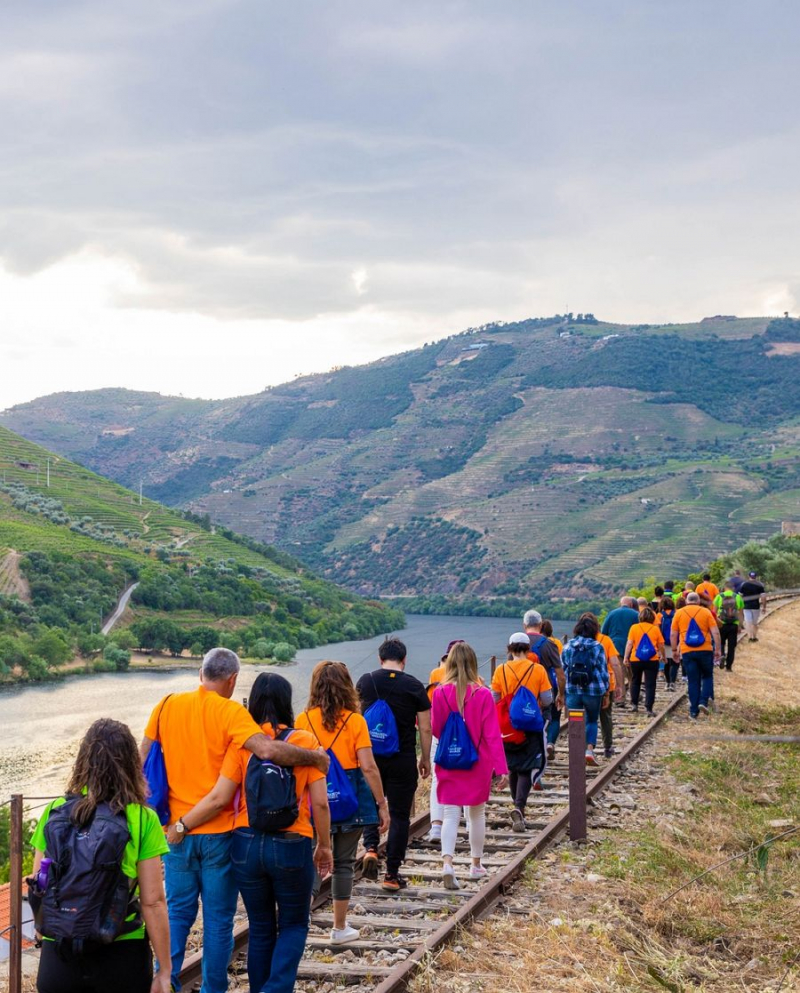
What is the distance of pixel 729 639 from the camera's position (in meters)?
20.7

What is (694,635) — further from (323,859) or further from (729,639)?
(323,859)

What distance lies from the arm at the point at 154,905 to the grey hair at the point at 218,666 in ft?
3.75

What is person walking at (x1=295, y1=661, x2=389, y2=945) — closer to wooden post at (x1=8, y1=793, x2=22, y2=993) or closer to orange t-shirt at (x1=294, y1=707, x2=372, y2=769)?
orange t-shirt at (x1=294, y1=707, x2=372, y2=769)

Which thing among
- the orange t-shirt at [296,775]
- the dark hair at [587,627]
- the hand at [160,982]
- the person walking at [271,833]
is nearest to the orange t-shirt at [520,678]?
the dark hair at [587,627]

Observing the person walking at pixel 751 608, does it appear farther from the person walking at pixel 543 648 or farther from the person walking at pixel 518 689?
the person walking at pixel 518 689

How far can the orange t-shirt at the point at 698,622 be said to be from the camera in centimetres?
1452

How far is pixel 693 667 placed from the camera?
1510 centimetres

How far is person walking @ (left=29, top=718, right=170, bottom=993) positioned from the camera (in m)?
3.82

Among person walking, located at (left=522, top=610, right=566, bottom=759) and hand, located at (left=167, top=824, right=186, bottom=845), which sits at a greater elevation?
person walking, located at (left=522, top=610, right=566, bottom=759)

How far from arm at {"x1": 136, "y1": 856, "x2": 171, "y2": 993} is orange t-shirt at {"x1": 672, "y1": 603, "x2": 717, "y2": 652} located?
1152 cm

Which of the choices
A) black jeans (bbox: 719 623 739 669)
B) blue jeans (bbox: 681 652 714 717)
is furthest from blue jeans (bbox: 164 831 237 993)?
black jeans (bbox: 719 623 739 669)

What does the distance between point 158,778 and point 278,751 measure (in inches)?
24.8

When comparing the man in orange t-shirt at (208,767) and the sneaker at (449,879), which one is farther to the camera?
the sneaker at (449,879)

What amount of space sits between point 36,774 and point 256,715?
48703 millimetres
